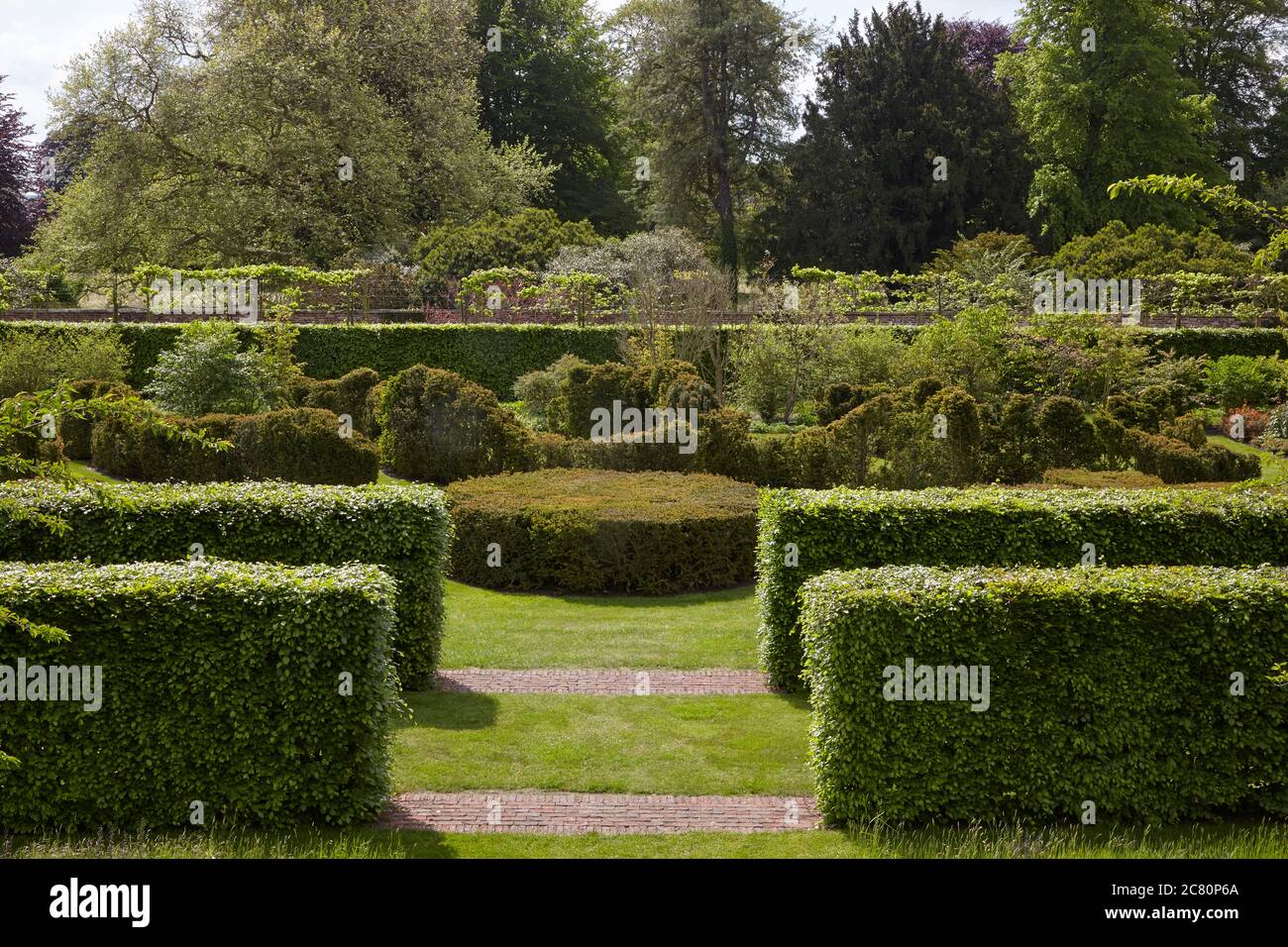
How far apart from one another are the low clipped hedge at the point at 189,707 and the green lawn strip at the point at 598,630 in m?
3.13

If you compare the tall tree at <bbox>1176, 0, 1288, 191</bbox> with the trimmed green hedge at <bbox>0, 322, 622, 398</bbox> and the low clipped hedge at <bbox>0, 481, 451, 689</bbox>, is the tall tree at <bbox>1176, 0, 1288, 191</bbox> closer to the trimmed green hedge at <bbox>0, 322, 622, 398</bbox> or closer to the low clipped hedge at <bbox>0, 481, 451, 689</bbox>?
the trimmed green hedge at <bbox>0, 322, 622, 398</bbox>

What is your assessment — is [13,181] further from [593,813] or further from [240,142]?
[593,813]

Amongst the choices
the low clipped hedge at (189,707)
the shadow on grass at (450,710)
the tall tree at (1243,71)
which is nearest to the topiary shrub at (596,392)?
the shadow on grass at (450,710)

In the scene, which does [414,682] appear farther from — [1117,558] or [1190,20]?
[1190,20]

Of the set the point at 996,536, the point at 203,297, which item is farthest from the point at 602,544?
the point at 203,297

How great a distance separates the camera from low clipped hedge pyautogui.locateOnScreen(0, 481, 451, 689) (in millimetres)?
8359

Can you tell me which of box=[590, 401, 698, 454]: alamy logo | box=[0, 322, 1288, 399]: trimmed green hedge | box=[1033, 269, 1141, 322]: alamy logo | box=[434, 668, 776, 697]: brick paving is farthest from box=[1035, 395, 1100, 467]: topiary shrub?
box=[1033, 269, 1141, 322]: alamy logo

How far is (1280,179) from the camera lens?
40.6 meters

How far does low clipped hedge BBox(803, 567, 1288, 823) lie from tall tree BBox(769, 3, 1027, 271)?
111 feet

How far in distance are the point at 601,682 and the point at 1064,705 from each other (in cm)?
371

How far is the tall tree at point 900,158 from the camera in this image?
38812mm

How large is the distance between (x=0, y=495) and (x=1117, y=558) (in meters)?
8.28

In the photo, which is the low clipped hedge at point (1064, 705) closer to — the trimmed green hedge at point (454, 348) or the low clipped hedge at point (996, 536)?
the low clipped hedge at point (996, 536)

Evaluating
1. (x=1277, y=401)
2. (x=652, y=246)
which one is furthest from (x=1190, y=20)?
(x=1277, y=401)
